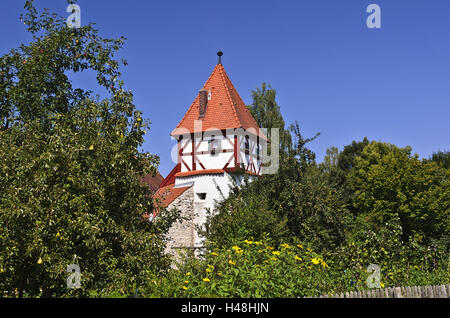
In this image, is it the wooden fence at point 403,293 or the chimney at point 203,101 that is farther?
the chimney at point 203,101

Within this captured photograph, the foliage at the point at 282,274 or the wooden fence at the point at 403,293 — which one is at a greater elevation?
the foliage at the point at 282,274

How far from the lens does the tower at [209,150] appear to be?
2516 cm

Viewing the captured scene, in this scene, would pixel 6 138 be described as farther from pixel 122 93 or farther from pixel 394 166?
pixel 394 166

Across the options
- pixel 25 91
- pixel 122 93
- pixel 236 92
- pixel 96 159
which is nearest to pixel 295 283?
pixel 96 159

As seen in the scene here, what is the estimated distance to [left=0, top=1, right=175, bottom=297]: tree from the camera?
687cm

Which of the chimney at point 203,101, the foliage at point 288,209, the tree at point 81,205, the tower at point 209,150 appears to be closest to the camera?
the tree at point 81,205

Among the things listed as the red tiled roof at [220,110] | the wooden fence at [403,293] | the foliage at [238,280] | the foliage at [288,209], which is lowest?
the wooden fence at [403,293]

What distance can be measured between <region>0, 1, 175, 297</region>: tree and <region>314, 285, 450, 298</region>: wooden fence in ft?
11.2

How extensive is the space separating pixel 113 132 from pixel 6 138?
2369 millimetres

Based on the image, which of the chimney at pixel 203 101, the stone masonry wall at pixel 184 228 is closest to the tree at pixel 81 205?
the stone masonry wall at pixel 184 228

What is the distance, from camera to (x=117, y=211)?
8109mm

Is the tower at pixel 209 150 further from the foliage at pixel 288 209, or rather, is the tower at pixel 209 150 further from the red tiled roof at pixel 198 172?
the foliage at pixel 288 209

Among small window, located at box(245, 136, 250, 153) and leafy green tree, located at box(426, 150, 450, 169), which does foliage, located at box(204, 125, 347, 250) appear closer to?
small window, located at box(245, 136, 250, 153)

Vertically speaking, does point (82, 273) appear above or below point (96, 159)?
below
